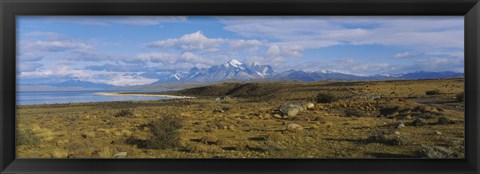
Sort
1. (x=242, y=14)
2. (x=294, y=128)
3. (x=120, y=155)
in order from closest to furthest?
(x=242, y=14)
(x=120, y=155)
(x=294, y=128)

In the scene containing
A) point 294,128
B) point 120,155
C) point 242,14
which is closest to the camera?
point 242,14

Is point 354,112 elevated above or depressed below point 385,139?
above

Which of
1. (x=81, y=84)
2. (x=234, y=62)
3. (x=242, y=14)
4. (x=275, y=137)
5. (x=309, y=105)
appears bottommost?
(x=275, y=137)

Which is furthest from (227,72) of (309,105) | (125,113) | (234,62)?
(125,113)

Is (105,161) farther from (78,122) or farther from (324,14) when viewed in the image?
(324,14)

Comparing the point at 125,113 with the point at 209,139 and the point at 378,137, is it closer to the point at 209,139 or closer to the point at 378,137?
the point at 209,139

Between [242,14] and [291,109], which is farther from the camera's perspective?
[291,109]

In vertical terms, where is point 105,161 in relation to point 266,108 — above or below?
below
